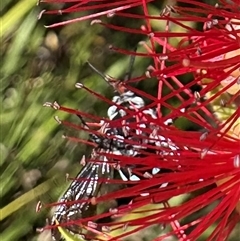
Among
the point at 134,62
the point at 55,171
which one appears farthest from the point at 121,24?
the point at 55,171

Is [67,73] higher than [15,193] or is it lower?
higher

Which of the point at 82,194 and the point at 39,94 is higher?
the point at 39,94

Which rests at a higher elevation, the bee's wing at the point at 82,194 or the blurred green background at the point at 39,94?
the blurred green background at the point at 39,94

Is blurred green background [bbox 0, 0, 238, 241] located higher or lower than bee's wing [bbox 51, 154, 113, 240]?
higher

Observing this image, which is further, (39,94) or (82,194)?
(39,94)

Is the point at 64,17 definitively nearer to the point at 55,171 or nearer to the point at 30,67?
the point at 30,67

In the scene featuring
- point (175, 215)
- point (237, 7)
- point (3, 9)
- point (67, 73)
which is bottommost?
point (175, 215)

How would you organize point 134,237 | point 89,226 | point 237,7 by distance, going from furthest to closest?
point 134,237
point 89,226
point 237,7

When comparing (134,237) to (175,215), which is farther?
(134,237)
